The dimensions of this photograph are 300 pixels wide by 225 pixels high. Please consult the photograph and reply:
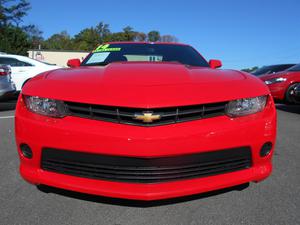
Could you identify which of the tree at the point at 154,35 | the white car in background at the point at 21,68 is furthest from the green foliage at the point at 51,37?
the white car in background at the point at 21,68

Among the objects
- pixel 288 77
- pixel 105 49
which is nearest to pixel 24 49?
pixel 288 77

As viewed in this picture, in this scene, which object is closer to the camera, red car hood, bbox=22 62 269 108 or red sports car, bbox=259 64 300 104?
red car hood, bbox=22 62 269 108

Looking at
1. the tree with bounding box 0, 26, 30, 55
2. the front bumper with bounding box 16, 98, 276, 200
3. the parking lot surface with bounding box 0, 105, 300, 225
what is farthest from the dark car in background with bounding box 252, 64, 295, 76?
the tree with bounding box 0, 26, 30, 55

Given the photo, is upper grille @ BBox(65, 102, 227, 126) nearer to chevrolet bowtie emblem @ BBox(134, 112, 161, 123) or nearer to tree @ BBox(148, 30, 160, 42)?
chevrolet bowtie emblem @ BBox(134, 112, 161, 123)

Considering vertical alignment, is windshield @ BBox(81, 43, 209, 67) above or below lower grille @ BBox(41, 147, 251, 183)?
above

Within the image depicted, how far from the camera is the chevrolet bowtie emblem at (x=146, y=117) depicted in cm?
244

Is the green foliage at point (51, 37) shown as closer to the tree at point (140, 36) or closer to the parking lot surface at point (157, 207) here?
the tree at point (140, 36)

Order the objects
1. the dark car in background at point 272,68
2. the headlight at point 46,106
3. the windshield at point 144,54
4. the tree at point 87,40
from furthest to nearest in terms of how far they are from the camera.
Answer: the tree at point 87,40 < the dark car in background at point 272,68 < the windshield at point 144,54 < the headlight at point 46,106

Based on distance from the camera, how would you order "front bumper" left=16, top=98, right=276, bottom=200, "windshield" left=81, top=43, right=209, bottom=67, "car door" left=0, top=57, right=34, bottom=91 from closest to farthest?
"front bumper" left=16, top=98, right=276, bottom=200 → "windshield" left=81, top=43, right=209, bottom=67 → "car door" left=0, top=57, right=34, bottom=91

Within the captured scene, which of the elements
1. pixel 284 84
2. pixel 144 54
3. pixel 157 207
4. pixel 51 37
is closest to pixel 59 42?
pixel 51 37

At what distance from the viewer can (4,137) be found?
5492mm

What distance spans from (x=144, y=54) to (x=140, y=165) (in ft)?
7.27

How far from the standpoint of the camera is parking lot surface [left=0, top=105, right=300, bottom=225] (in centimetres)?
266

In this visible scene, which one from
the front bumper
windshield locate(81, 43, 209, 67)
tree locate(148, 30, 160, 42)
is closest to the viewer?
the front bumper
